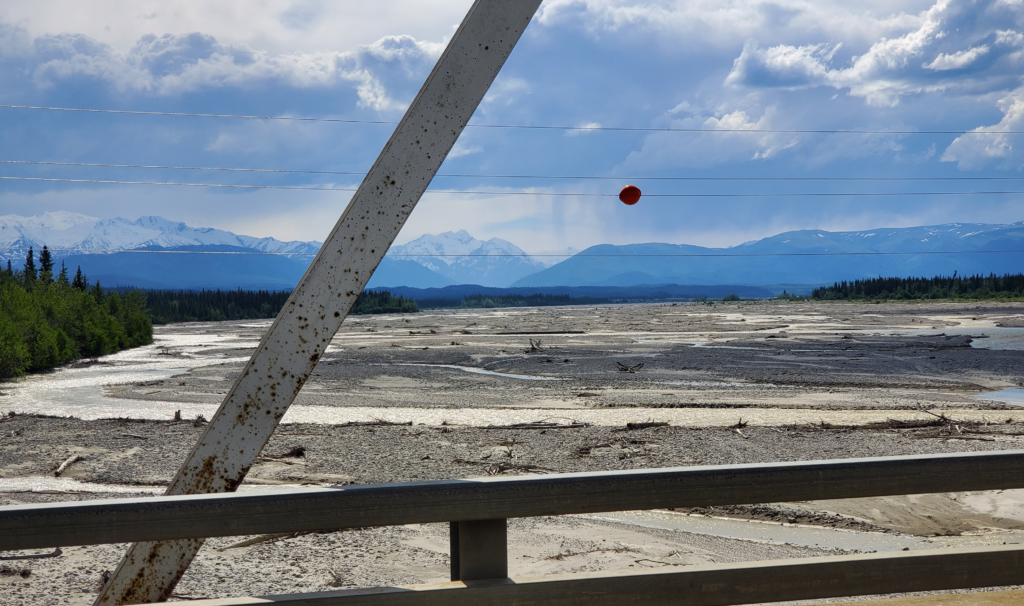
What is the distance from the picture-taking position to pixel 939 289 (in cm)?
13188

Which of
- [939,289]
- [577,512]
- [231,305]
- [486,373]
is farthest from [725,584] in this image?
[939,289]

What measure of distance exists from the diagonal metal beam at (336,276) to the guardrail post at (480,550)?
2.80 ft

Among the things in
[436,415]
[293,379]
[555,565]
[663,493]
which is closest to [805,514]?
[555,565]

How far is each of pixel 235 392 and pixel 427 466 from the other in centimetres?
867

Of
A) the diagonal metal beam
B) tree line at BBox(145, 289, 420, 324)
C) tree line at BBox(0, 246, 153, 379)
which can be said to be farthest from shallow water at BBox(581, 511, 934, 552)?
tree line at BBox(145, 289, 420, 324)

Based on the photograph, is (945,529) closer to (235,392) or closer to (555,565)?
(555,565)

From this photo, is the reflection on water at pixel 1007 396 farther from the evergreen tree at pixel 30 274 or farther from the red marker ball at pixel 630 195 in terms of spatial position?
the evergreen tree at pixel 30 274

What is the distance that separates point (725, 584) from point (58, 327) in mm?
44514

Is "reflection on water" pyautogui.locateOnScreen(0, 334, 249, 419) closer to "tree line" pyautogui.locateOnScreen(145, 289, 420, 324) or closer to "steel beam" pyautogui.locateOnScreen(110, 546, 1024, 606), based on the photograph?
"steel beam" pyautogui.locateOnScreen(110, 546, 1024, 606)

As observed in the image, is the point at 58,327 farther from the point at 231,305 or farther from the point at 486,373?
the point at 231,305

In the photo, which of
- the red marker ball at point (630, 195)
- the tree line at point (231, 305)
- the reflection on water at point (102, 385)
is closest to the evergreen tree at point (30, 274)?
the tree line at point (231, 305)

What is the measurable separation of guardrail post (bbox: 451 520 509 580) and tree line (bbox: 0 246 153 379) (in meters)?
32.6

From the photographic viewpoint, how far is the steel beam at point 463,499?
2469mm

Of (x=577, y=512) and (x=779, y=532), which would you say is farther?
(x=779, y=532)
